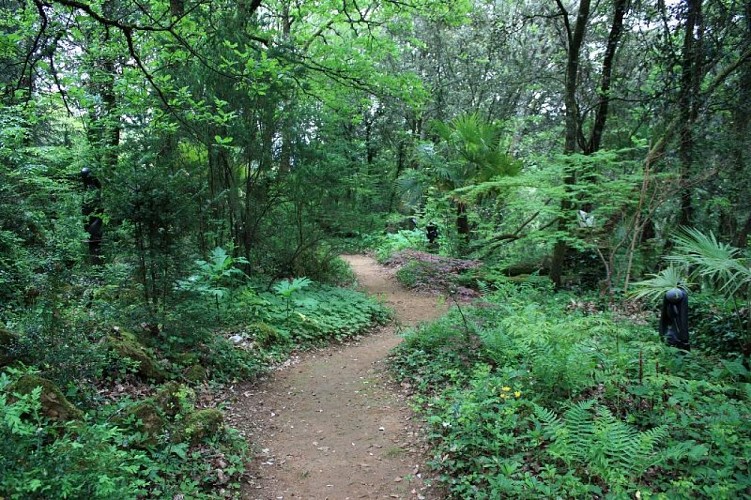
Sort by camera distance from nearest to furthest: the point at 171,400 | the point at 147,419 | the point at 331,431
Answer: the point at 147,419 < the point at 171,400 < the point at 331,431

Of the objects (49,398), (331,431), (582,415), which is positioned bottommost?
(331,431)

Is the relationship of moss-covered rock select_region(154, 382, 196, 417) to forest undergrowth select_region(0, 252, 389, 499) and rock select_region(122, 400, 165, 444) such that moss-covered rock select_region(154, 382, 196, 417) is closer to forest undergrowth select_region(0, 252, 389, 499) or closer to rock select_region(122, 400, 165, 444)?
forest undergrowth select_region(0, 252, 389, 499)

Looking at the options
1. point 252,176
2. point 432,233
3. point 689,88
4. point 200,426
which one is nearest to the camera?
point 200,426

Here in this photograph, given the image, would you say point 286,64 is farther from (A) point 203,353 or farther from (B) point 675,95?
(B) point 675,95

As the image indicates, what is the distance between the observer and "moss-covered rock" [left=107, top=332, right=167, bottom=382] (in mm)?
4496

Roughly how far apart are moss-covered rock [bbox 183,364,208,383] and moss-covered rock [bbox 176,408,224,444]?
97 cm

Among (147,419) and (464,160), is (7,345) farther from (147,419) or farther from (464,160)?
(464,160)

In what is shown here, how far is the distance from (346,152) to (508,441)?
6.90 metres

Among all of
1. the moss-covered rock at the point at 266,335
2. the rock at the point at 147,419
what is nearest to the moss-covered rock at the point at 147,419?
the rock at the point at 147,419

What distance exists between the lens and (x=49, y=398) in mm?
3055

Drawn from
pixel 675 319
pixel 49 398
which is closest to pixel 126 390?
pixel 49 398

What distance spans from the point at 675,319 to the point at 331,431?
405 cm

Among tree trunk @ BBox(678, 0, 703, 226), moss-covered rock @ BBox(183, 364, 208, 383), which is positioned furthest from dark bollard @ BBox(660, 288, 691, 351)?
moss-covered rock @ BBox(183, 364, 208, 383)

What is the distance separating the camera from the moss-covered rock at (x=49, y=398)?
2.99m
